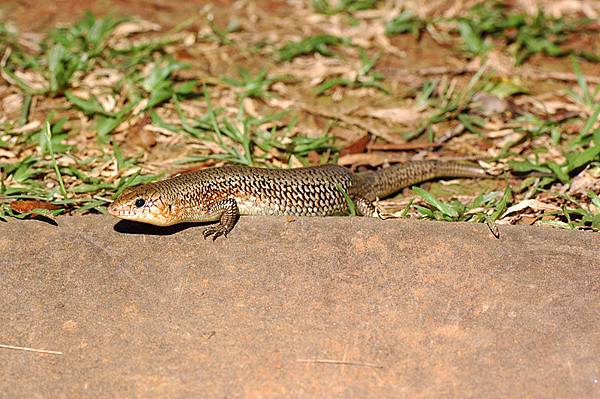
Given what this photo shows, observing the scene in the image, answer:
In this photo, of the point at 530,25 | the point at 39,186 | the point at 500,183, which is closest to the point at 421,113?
the point at 500,183

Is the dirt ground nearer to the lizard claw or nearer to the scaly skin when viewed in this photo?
the lizard claw

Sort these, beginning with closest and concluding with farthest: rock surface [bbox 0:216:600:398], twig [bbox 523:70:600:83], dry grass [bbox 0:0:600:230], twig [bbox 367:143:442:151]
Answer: rock surface [bbox 0:216:600:398]
dry grass [bbox 0:0:600:230]
twig [bbox 367:143:442:151]
twig [bbox 523:70:600:83]

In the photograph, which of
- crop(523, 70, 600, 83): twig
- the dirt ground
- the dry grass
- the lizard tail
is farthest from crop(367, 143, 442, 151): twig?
crop(523, 70, 600, 83): twig

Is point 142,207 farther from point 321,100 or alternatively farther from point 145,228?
point 321,100

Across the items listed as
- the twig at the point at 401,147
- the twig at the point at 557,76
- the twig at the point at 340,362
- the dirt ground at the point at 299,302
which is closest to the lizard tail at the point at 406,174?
the dirt ground at the point at 299,302

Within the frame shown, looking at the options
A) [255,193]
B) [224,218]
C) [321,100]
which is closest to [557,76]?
[321,100]

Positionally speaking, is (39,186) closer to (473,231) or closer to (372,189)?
(372,189)
